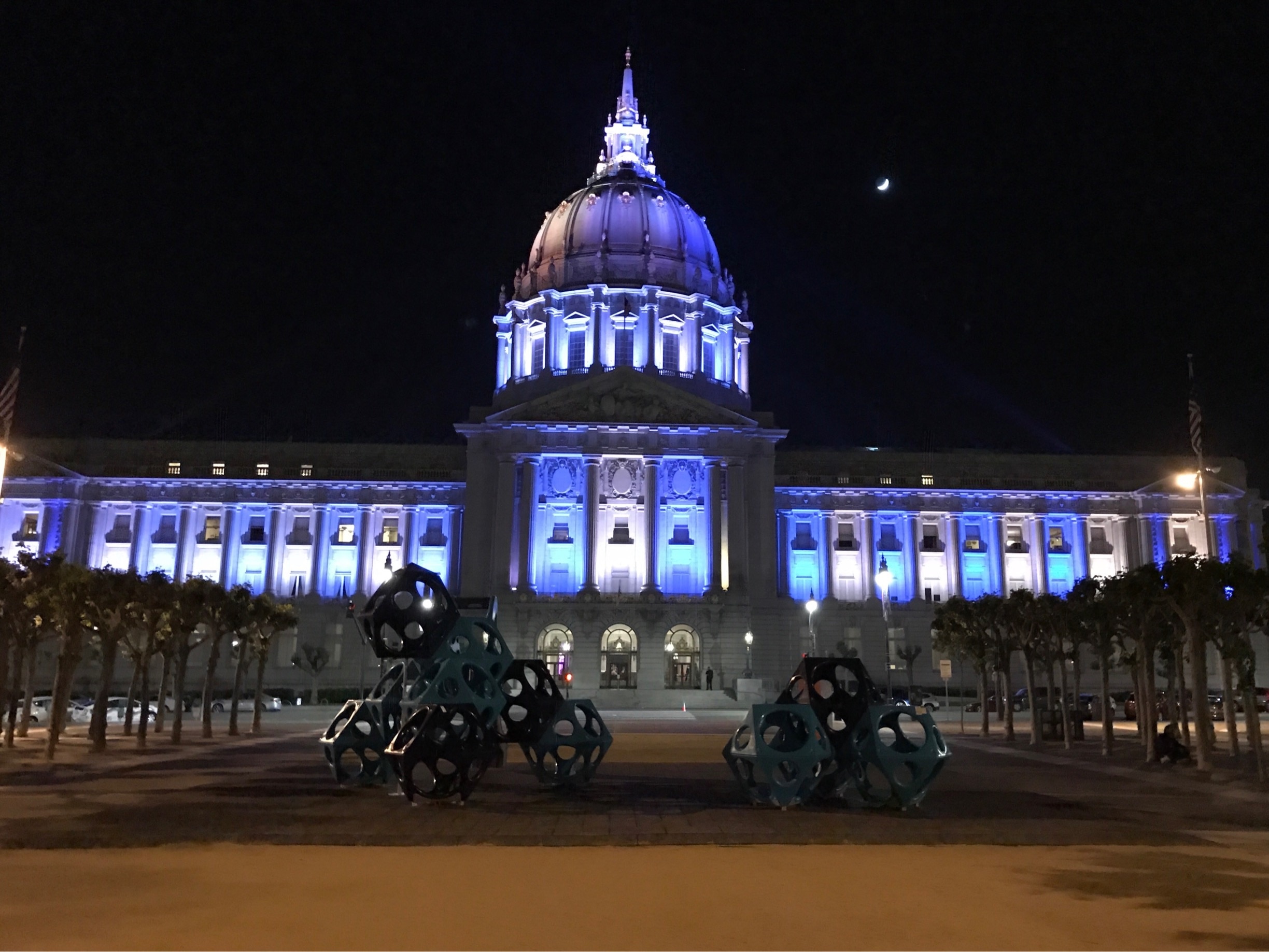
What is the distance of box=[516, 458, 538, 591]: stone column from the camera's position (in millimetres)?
74625

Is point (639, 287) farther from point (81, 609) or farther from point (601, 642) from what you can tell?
point (81, 609)

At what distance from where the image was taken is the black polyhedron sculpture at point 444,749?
1914cm

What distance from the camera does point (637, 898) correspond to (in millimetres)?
12484

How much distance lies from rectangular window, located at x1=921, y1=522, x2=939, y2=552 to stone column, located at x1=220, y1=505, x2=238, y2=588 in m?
59.3

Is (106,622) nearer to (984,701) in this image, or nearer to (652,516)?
(984,701)

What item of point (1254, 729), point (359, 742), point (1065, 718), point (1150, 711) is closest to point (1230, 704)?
point (1150, 711)

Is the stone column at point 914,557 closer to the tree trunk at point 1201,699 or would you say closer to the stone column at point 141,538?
the tree trunk at point 1201,699

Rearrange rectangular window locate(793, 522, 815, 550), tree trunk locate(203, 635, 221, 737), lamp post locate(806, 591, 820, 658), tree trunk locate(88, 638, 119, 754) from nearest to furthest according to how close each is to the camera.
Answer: tree trunk locate(88, 638, 119, 754) < tree trunk locate(203, 635, 221, 737) < lamp post locate(806, 591, 820, 658) < rectangular window locate(793, 522, 815, 550)

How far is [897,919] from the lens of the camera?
1153 cm

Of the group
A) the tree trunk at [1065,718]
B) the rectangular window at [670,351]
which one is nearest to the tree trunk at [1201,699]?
the tree trunk at [1065,718]

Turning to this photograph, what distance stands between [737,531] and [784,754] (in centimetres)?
5753

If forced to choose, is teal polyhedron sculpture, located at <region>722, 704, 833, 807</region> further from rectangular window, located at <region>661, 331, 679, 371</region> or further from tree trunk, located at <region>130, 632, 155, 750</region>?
rectangular window, located at <region>661, 331, 679, 371</region>

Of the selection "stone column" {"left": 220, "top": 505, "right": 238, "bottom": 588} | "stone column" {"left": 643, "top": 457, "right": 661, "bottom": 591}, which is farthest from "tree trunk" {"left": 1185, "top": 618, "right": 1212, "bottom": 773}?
"stone column" {"left": 220, "top": 505, "right": 238, "bottom": 588}

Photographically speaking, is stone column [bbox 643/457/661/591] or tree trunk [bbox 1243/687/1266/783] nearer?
tree trunk [bbox 1243/687/1266/783]
